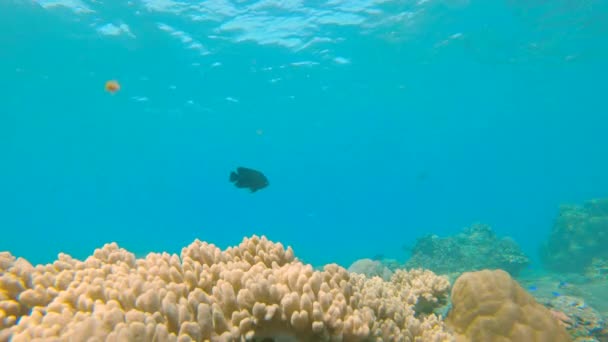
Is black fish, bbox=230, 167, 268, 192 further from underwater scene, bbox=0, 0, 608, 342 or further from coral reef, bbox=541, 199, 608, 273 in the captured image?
coral reef, bbox=541, 199, 608, 273

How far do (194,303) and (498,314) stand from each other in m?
3.83

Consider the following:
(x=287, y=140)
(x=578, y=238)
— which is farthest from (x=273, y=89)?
(x=578, y=238)

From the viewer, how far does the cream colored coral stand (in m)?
4.21

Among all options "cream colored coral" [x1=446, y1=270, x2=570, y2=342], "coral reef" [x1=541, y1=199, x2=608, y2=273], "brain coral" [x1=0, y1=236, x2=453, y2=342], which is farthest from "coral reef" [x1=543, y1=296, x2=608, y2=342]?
"coral reef" [x1=541, y1=199, x2=608, y2=273]

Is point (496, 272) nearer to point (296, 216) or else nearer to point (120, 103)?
point (120, 103)

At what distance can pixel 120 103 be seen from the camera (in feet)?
121

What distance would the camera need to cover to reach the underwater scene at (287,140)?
7.92 feet

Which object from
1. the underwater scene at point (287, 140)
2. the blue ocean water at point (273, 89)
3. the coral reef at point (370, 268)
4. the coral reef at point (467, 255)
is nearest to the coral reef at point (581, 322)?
the underwater scene at point (287, 140)

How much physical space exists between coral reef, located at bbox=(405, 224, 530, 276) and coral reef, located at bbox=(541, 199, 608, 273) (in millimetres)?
3811

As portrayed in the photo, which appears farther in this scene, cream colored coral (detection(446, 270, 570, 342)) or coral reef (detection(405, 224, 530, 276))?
coral reef (detection(405, 224, 530, 276))

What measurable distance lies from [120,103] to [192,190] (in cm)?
6960

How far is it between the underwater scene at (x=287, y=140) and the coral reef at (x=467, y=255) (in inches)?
4.1

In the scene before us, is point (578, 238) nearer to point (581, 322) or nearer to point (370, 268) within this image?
point (370, 268)

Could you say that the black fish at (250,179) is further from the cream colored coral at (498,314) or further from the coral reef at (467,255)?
→ the coral reef at (467,255)
